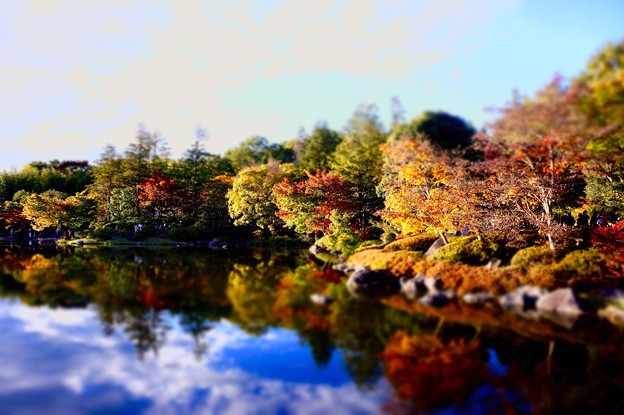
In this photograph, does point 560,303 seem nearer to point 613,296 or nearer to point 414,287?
point 613,296

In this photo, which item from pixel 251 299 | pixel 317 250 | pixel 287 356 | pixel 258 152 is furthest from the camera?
pixel 258 152

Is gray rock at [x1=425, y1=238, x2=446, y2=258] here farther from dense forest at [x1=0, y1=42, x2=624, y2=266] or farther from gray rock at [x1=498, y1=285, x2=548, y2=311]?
gray rock at [x1=498, y1=285, x2=548, y2=311]

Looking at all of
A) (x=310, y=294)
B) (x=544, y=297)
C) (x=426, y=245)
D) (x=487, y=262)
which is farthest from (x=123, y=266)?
(x=544, y=297)

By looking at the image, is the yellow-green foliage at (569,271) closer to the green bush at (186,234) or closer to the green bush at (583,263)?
the green bush at (583,263)

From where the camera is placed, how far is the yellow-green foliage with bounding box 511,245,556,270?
1472cm

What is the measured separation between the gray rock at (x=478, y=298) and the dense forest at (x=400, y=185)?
12.4 ft

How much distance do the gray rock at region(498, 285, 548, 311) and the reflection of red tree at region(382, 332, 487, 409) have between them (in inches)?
166

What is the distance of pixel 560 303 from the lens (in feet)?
41.0

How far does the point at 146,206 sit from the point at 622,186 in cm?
3913

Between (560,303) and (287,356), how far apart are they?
8.97m

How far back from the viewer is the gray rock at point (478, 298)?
13.6m

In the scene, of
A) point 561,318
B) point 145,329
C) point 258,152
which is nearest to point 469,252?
point 561,318

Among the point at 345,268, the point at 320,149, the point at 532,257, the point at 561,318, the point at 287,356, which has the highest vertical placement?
the point at 320,149

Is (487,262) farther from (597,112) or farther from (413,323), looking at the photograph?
(597,112)
